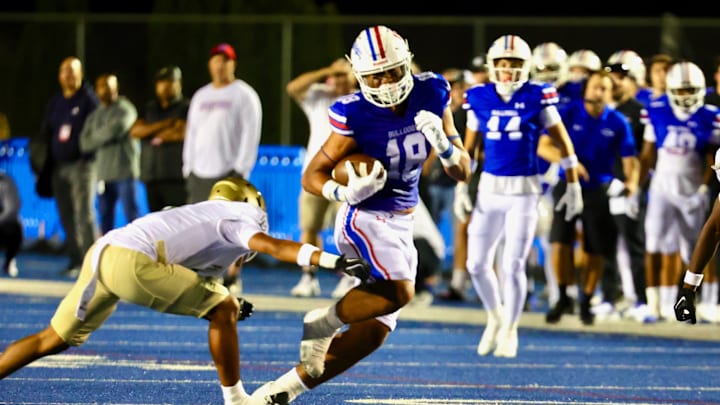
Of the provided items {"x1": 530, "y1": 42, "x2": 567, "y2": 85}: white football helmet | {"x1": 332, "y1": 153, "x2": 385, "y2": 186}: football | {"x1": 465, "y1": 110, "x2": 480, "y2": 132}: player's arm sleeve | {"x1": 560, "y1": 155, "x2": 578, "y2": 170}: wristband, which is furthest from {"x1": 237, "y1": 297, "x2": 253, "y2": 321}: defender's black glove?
{"x1": 530, "y1": 42, "x2": 567, "y2": 85}: white football helmet

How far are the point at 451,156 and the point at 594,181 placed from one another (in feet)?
13.5

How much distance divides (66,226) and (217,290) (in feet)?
25.0

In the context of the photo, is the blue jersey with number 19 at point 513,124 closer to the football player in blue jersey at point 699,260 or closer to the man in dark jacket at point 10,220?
the football player in blue jersey at point 699,260

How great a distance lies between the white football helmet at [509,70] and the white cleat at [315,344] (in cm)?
303

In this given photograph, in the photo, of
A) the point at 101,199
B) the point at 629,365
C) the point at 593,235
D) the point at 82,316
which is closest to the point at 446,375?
the point at 629,365

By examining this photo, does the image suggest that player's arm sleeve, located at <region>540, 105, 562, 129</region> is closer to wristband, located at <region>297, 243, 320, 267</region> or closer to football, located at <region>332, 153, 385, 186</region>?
football, located at <region>332, 153, 385, 186</region>

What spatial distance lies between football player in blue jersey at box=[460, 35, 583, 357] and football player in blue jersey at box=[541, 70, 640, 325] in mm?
1339

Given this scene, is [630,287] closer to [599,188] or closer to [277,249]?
[599,188]

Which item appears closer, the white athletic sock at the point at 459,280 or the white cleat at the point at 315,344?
the white cleat at the point at 315,344

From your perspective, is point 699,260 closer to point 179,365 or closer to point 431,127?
point 431,127

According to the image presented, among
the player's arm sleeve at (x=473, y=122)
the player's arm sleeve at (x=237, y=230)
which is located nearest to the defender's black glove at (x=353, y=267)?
the player's arm sleeve at (x=237, y=230)

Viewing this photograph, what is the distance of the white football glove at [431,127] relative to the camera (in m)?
7.06

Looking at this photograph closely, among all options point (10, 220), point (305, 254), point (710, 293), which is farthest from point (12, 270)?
point (305, 254)

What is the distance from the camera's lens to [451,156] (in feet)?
23.8
